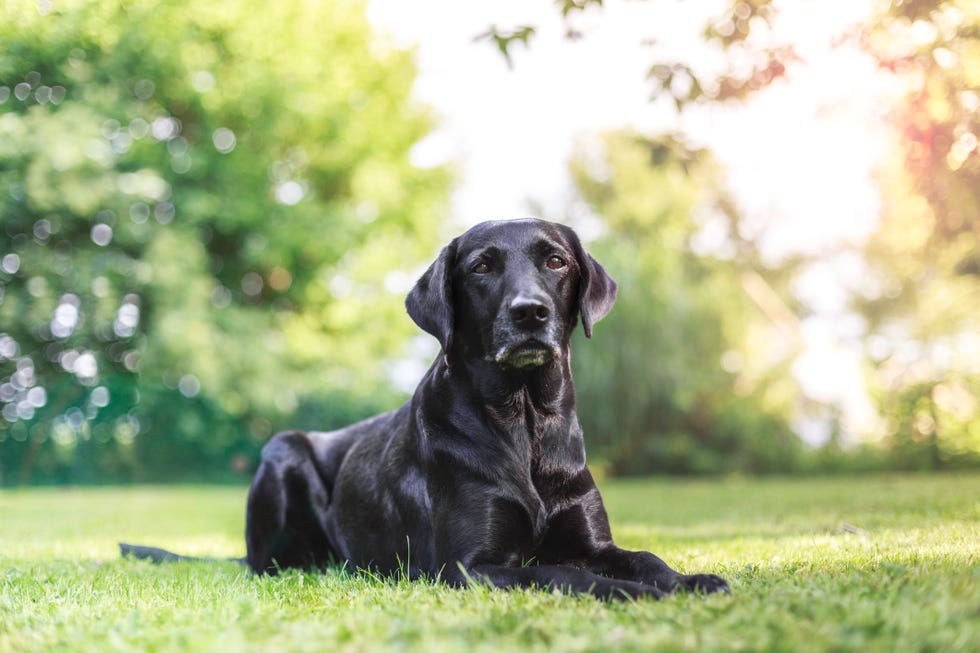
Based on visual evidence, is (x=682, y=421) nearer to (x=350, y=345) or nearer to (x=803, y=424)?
(x=803, y=424)

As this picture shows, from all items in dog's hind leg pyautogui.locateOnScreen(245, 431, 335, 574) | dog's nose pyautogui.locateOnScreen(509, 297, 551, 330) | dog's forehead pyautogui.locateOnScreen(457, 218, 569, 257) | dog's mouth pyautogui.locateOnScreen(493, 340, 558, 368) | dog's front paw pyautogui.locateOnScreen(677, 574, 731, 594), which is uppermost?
dog's forehead pyautogui.locateOnScreen(457, 218, 569, 257)

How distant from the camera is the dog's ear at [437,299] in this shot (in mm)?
3754

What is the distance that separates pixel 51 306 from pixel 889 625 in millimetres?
18697

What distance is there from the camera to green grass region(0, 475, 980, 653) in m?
2.17

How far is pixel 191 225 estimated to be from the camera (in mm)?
19766

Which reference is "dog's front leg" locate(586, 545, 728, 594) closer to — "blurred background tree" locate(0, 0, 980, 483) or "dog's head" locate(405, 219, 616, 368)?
"dog's head" locate(405, 219, 616, 368)

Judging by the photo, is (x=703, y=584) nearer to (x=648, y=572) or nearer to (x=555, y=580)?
(x=648, y=572)

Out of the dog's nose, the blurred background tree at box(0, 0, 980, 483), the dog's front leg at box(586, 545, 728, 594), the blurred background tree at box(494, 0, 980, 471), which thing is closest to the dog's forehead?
the dog's nose

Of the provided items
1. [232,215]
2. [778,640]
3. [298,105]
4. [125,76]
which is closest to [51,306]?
[232,215]

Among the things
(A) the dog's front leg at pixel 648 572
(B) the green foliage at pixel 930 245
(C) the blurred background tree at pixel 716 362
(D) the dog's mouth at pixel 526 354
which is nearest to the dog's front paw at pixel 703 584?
(A) the dog's front leg at pixel 648 572

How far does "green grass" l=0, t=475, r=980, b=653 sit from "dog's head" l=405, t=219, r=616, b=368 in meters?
1.04

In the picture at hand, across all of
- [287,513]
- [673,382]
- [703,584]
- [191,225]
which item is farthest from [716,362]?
[703,584]

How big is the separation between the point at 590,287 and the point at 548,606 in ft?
5.51

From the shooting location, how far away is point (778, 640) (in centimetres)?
209
